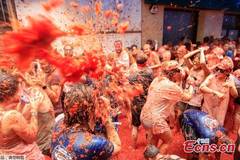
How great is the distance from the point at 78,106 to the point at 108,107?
0.56 metres

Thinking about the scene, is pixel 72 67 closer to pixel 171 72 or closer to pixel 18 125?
pixel 18 125

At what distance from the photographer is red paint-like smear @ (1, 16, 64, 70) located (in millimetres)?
2092

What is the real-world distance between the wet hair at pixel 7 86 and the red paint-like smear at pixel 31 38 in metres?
0.21

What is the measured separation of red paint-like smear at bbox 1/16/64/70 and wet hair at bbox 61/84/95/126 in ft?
2.19

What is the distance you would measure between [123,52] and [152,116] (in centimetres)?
268

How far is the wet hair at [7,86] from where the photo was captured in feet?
7.10

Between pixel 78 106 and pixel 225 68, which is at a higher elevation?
pixel 78 106

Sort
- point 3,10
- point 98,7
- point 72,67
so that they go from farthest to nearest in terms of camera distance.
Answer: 1. point 98,7
2. point 3,10
3. point 72,67

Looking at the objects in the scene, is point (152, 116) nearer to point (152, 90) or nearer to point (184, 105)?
point (152, 90)

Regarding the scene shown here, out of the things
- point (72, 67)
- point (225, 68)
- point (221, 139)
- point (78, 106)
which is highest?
point (72, 67)

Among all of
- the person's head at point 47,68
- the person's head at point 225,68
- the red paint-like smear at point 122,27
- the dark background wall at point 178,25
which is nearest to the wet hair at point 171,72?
the person's head at point 225,68

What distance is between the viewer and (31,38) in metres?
2.10

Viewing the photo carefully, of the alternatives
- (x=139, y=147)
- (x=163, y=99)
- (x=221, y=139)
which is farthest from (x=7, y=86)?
(x=139, y=147)

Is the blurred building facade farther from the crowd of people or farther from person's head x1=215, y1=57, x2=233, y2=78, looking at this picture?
person's head x1=215, y1=57, x2=233, y2=78
